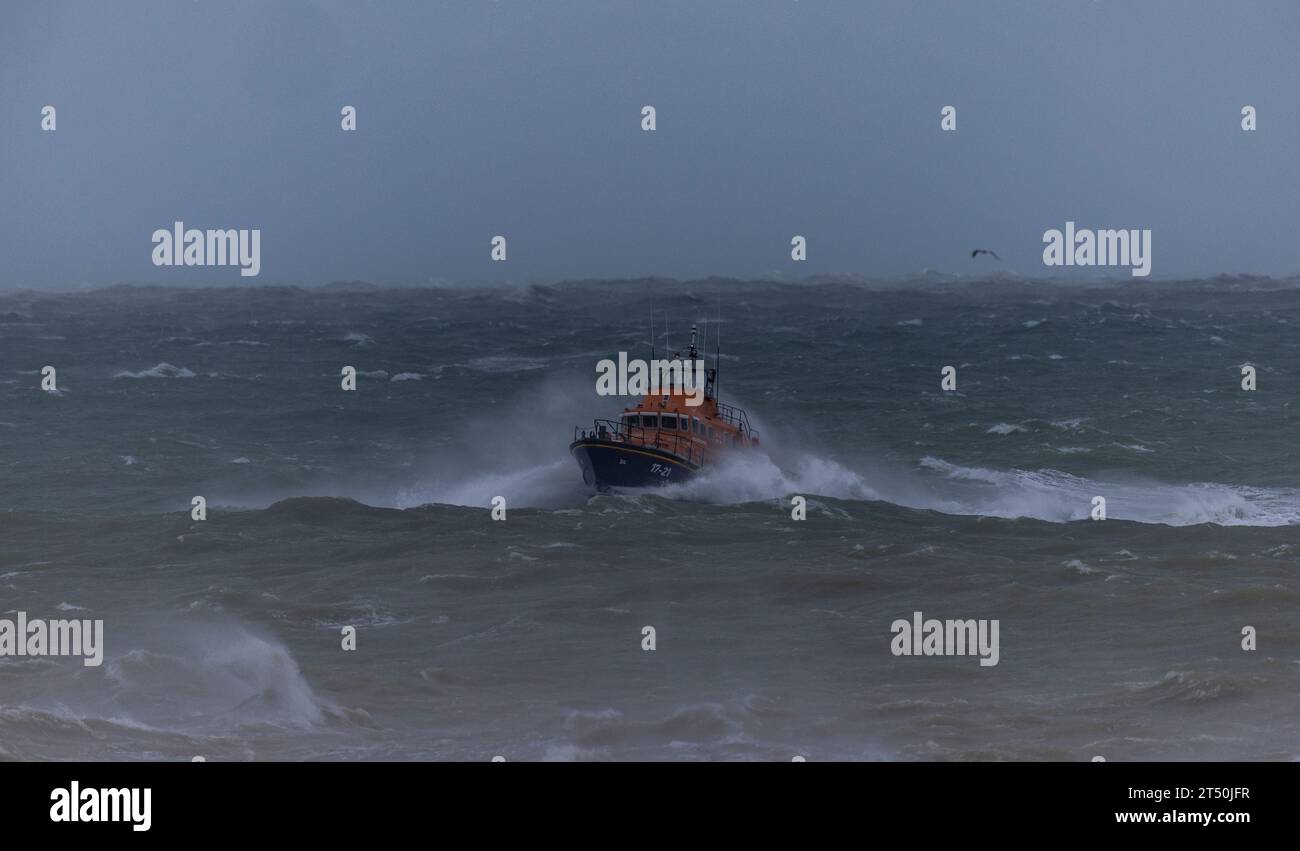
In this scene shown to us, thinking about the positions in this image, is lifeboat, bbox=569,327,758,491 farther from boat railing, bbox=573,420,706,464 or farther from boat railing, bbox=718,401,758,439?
boat railing, bbox=718,401,758,439

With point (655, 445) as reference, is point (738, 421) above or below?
above

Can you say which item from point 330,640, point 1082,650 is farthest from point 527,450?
point 1082,650

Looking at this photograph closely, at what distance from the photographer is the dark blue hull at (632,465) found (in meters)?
38.6

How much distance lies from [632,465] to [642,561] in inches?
326

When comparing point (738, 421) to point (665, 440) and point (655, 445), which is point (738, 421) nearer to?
point (665, 440)

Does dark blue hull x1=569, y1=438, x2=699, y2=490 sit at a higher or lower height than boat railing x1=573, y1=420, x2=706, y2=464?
lower

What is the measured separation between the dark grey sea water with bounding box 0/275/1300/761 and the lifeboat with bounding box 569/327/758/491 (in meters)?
0.69

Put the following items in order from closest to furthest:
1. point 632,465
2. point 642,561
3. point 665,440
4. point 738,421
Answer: point 642,561
point 632,465
point 665,440
point 738,421

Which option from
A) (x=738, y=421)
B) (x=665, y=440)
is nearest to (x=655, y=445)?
(x=665, y=440)

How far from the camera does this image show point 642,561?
1209 inches

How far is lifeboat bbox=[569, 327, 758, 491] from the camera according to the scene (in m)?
38.7

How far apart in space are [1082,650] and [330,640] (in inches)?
525

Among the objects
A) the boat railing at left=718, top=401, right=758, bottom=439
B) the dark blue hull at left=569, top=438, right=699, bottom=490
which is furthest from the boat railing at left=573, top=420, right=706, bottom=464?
the boat railing at left=718, top=401, right=758, bottom=439

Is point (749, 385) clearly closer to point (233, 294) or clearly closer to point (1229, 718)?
point (1229, 718)
